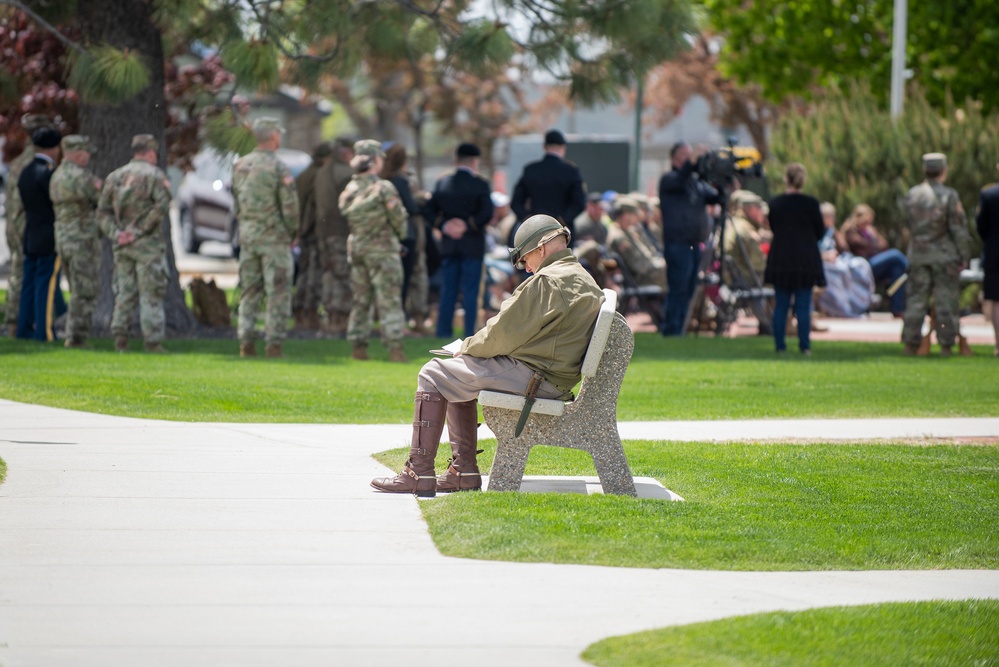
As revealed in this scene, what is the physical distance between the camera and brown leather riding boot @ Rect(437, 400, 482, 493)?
7.72m

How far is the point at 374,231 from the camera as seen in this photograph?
14008mm

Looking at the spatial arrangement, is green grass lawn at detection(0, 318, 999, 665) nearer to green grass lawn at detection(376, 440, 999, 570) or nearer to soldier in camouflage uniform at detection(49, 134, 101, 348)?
green grass lawn at detection(376, 440, 999, 570)

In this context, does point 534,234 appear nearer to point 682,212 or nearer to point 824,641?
point 824,641

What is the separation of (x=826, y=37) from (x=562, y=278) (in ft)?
89.1

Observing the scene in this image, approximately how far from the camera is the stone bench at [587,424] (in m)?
7.42

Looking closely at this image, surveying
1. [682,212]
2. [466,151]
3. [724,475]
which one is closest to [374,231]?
[466,151]

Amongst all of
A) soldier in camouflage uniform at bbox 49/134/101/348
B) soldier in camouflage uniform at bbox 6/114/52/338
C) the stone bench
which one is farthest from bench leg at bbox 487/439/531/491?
soldier in camouflage uniform at bbox 6/114/52/338

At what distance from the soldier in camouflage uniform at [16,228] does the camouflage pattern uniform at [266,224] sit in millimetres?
2986

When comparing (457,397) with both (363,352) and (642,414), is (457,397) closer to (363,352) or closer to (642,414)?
(642,414)

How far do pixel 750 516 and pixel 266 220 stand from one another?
8.01 meters

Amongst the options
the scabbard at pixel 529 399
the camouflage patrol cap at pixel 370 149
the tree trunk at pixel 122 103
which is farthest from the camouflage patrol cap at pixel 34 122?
the scabbard at pixel 529 399

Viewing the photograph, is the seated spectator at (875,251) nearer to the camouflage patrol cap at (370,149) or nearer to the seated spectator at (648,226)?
the seated spectator at (648,226)

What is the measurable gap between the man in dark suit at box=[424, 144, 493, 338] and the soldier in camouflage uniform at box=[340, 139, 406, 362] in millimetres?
2560

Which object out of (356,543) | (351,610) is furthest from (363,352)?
(351,610)
